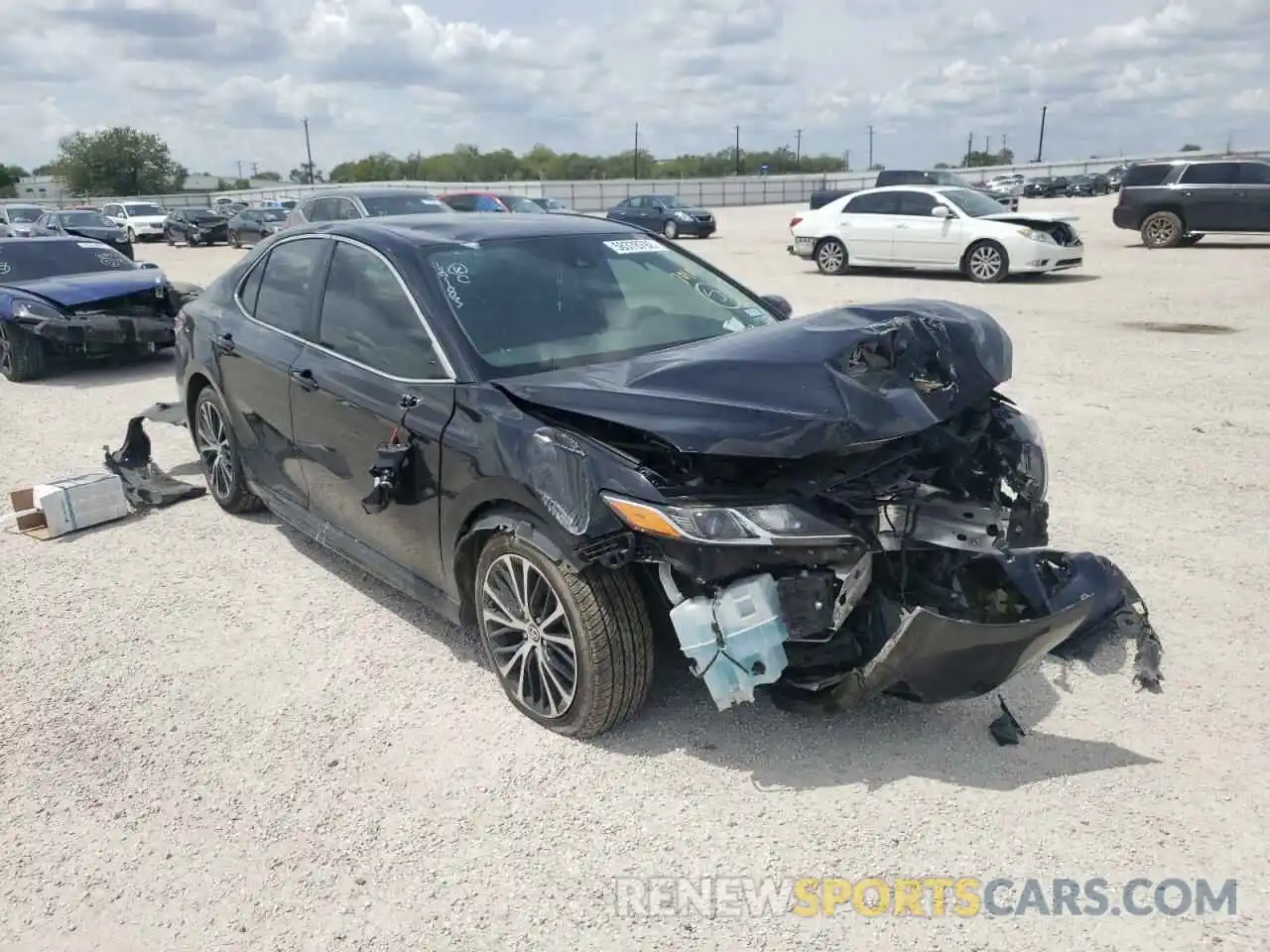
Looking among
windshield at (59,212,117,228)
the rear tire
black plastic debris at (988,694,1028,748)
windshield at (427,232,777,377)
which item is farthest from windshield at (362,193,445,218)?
black plastic debris at (988,694,1028,748)

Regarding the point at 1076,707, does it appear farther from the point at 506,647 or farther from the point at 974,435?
the point at 506,647

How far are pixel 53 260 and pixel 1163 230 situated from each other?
2041 centimetres

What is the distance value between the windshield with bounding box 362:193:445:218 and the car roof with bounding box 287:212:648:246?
12.6 metres

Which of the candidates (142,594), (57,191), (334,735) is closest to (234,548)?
(142,594)

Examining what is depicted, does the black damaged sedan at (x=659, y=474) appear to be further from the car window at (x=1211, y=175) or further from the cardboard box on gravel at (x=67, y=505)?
the car window at (x=1211, y=175)

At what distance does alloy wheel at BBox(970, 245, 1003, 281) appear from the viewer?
16.2 meters

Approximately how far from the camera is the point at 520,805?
3145mm

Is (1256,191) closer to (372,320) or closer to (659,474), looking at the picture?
(372,320)

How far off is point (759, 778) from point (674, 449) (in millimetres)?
1125

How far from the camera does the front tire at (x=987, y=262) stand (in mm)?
16172

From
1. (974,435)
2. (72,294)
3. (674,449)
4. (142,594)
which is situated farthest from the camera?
(72,294)

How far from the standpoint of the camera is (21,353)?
10.2m

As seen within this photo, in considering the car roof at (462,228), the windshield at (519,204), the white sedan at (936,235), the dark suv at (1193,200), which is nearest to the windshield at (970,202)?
the white sedan at (936,235)

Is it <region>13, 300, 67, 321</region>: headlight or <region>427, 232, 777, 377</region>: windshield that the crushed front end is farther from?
<region>13, 300, 67, 321</region>: headlight
